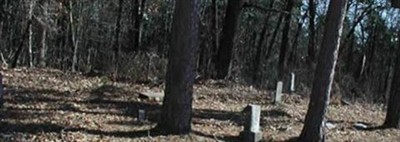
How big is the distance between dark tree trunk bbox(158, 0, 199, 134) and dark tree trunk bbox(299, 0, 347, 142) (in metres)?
2.33

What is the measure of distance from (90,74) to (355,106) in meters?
8.01

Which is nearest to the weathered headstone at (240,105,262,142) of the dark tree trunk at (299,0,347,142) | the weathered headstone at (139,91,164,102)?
the dark tree trunk at (299,0,347,142)

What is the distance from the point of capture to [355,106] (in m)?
20.5

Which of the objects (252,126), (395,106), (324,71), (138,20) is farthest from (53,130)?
(138,20)

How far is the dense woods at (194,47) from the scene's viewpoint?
11.6 metres

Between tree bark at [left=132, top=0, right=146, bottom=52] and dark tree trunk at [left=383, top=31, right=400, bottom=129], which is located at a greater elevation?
tree bark at [left=132, top=0, right=146, bottom=52]

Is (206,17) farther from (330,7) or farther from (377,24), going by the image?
(330,7)

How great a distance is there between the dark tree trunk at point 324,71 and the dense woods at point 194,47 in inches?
0.7

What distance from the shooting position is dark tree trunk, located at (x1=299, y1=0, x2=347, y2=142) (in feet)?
39.2

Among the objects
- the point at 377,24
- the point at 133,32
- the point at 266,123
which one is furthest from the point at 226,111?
the point at 377,24

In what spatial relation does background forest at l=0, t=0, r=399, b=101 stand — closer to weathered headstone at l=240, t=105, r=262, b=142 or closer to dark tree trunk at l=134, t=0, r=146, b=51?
dark tree trunk at l=134, t=0, r=146, b=51

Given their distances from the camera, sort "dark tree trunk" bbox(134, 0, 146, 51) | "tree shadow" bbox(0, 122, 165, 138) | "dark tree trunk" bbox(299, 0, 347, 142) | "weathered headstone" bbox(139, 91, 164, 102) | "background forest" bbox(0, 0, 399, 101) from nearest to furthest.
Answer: "tree shadow" bbox(0, 122, 165, 138)
"dark tree trunk" bbox(299, 0, 347, 142)
"weathered headstone" bbox(139, 91, 164, 102)
"background forest" bbox(0, 0, 399, 101)
"dark tree trunk" bbox(134, 0, 146, 51)

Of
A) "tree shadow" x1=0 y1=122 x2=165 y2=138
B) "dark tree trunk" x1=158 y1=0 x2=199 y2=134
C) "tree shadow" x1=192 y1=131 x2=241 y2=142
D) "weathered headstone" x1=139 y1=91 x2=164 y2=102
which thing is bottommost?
"tree shadow" x1=192 y1=131 x2=241 y2=142

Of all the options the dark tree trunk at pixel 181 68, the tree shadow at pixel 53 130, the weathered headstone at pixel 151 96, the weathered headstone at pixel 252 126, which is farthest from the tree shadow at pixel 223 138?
the weathered headstone at pixel 151 96
